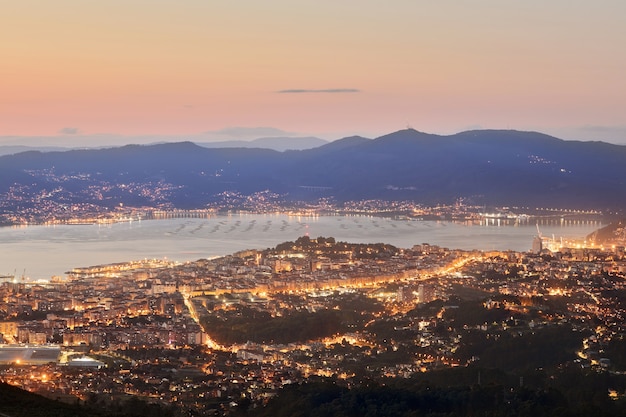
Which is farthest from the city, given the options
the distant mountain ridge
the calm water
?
the distant mountain ridge

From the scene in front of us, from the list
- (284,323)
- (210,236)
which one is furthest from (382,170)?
(284,323)

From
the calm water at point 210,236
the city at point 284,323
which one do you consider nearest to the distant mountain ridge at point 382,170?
the calm water at point 210,236

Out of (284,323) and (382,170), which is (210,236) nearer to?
(284,323)

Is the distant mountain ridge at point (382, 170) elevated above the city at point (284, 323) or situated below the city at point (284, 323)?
above

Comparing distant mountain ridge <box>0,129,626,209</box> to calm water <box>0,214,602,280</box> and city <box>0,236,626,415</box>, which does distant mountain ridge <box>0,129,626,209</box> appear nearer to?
calm water <box>0,214,602,280</box>

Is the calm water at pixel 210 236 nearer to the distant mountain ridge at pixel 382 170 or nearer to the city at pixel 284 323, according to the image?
the city at pixel 284 323

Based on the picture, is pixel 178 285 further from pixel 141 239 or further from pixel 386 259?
pixel 141 239

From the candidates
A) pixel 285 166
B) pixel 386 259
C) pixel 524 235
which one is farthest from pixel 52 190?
pixel 386 259
